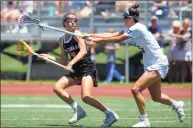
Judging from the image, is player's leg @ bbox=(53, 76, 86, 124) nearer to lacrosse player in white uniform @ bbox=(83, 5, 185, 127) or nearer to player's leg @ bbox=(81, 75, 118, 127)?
player's leg @ bbox=(81, 75, 118, 127)

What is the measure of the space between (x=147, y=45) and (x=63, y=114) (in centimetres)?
333

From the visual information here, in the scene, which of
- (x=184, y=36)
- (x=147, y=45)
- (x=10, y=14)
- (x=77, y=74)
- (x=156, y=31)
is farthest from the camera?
(x=10, y=14)

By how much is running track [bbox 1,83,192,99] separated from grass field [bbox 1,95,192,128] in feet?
3.70

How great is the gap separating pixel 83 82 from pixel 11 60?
466 inches

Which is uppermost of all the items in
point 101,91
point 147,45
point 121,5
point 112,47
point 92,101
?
point 121,5

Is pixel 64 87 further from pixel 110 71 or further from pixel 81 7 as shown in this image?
pixel 81 7

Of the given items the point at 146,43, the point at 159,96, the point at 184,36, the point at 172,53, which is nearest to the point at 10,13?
the point at 172,53

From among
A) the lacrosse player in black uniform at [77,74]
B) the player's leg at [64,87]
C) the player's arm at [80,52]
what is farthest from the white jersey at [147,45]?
the player's leg at [64,87]

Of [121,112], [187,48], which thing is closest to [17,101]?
[121,112]

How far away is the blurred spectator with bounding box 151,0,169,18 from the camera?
20.9 m

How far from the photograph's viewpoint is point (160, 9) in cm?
2109

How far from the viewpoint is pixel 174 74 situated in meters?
20.2

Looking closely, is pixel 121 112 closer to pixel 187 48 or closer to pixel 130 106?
pixel 130 106

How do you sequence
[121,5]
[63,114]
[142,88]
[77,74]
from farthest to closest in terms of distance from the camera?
[121,5] → [63,114] → [77,74] → [142,88]
